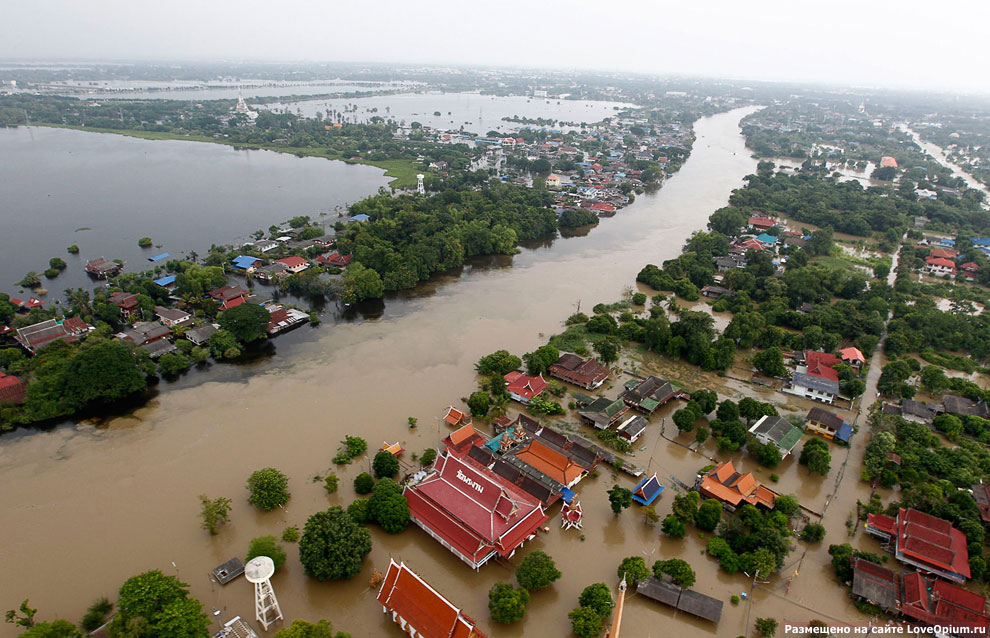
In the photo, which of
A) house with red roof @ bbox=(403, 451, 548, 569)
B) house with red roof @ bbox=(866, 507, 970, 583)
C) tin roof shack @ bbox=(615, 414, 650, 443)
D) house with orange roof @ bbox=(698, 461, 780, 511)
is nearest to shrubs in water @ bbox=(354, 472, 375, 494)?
house with red roof @ bbox=(403, 451, 548, 569)

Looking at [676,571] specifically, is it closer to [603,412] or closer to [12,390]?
[603,412]

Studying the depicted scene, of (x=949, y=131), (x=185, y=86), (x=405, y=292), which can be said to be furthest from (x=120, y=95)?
(x=949, y=131)

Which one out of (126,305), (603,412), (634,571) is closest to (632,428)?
(603,412)

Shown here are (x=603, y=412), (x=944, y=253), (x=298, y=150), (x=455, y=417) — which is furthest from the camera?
(x=298, y=150)

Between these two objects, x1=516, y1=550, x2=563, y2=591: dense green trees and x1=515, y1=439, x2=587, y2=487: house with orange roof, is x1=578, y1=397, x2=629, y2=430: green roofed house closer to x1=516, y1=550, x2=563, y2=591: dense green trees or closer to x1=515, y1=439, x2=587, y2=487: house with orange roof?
x1=515, y1=439, x2=587, y2=487: house with orange roof

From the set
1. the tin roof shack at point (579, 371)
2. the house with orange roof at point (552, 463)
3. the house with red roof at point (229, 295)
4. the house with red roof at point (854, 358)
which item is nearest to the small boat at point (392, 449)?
the house with orange roof at point (552, 463)
